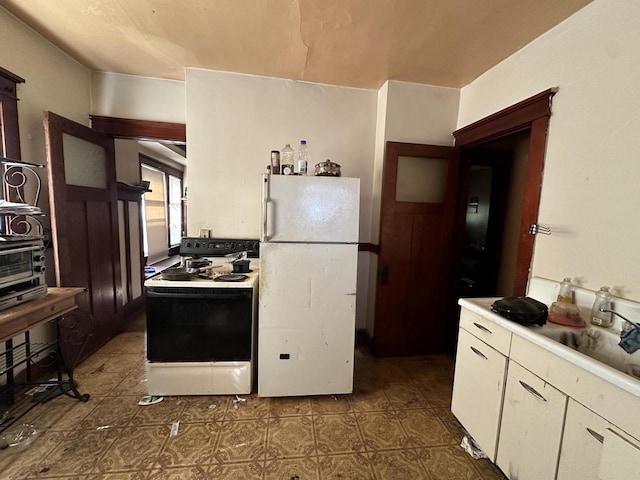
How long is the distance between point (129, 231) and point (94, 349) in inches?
50.6

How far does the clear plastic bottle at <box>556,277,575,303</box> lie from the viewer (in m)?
1.45

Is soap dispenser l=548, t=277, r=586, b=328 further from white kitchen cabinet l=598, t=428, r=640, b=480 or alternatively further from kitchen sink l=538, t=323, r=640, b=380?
white kitchen cabinet l=598, t=428, r=640, b=480

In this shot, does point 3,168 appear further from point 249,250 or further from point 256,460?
point 256,460

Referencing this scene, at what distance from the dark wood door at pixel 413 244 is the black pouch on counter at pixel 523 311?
42.6 inches

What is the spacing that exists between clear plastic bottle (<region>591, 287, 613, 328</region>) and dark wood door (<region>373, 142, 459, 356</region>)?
120 cm

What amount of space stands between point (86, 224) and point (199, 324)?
1.49 m

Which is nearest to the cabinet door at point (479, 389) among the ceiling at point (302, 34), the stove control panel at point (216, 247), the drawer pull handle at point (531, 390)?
the drawer pull handle at point (531, 390)

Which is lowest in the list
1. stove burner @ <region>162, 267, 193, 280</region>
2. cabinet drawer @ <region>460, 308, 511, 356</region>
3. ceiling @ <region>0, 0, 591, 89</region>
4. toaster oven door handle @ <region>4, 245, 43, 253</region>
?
cabinet drawer @ <region>460, 308, 511, 356</region>

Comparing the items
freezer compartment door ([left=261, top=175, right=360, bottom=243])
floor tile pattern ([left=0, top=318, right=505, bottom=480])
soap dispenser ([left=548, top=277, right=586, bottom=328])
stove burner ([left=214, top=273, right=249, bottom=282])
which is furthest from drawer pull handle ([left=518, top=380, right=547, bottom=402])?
stove burner ([left=214, top=273, right=249, bottom=282])

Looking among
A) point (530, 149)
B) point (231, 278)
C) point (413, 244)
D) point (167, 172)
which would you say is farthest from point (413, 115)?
point (167, 172)

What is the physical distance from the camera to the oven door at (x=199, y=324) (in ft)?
5.94

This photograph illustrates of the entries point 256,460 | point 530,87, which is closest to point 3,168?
point 256,460

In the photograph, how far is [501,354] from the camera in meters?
1.33

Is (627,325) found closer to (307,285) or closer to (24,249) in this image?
(307,285)
